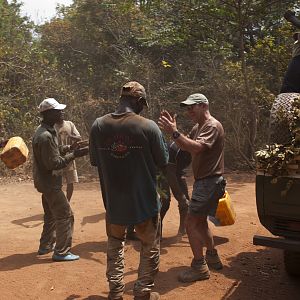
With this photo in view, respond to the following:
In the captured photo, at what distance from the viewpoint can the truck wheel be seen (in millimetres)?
4211

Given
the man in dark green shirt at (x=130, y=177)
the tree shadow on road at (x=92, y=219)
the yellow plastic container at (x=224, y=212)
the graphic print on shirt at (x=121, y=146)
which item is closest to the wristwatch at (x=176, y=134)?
the man in dark green shirt at (x=130, y=177)

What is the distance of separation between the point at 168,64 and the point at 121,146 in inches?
377

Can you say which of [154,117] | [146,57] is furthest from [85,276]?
[146,57]

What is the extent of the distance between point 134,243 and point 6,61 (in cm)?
865

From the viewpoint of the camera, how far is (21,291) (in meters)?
4.16

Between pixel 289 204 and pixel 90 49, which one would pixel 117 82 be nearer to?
pixel 90 49

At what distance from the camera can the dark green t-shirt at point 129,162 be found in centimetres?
358

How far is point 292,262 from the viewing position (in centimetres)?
426

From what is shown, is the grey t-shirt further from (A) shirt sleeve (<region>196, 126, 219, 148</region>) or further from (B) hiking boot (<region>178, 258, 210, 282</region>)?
(B) hiking boot (<region>178, 258, 210, 282</region>)

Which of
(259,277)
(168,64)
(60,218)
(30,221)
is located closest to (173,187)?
(60,218)

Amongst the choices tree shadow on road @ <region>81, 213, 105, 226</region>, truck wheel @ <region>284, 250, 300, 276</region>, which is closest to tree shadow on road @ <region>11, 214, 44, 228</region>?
tree shadow on road @ <region>81, 213, 105, 226</region>

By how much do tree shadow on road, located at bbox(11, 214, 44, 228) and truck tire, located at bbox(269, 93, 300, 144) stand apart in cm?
428

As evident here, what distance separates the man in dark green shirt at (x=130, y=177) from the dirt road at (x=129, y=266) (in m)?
0.44

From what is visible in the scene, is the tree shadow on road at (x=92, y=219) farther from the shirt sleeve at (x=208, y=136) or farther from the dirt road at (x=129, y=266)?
the shirt sleeve at (x=208, y=136)
